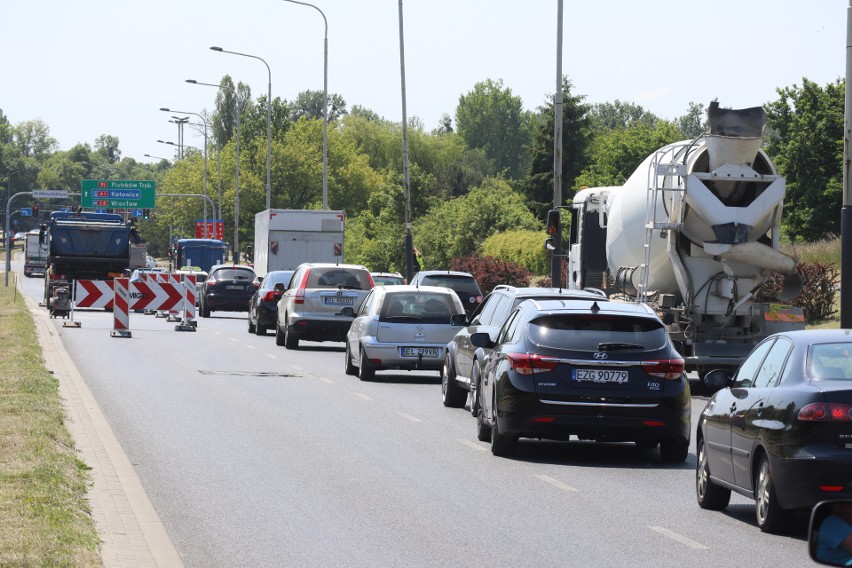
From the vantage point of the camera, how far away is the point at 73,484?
Result: 37.0ft

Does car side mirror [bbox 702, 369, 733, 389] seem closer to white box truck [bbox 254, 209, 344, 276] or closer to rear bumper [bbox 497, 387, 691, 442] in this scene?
rear bumper [bbox 497, 387, 691, 442]

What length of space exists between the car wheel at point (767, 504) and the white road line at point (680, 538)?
499 mm

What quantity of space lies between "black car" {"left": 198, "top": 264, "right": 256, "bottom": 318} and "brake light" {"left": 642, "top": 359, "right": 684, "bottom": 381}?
37.7 metres

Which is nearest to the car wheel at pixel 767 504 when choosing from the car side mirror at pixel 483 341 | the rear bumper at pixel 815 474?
the rear bumper at pixel 815 474

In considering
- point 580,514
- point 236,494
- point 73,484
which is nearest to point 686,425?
point 580,514

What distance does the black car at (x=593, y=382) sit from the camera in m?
14.2

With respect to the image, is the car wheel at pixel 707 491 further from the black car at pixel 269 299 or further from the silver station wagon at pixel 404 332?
the black car at pixel 269 299

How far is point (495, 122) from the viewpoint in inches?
7274

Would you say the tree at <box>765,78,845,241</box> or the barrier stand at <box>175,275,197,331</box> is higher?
the tree at <box>765,78,845,241</box>

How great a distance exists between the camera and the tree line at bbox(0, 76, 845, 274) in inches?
2633

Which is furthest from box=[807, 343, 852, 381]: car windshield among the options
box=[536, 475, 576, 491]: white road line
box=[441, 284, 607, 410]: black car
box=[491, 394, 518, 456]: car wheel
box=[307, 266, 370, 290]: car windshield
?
box=[307, 266, 370, 290]: car windshield

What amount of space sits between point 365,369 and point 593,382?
10.6m

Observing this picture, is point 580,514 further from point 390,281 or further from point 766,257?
point 390,281

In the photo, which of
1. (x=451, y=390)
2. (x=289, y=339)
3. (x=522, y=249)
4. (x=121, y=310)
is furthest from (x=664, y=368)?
(x=522, y=249)
